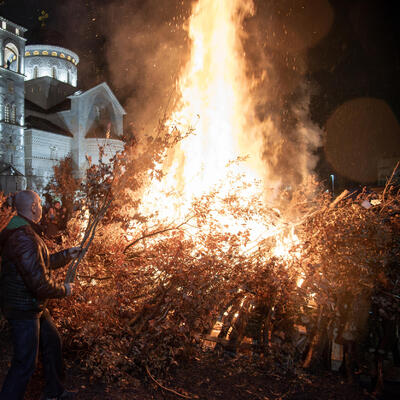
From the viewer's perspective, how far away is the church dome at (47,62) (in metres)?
40.4

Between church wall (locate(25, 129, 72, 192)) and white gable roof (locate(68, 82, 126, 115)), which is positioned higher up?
white gable roof (locate(68, 82, 126, 115))

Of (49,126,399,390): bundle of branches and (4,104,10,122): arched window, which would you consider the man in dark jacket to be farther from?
(4,104,10,122): arched window

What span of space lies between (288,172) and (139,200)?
58.4 feet

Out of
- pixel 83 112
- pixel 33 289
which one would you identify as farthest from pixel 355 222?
pixel 83 112

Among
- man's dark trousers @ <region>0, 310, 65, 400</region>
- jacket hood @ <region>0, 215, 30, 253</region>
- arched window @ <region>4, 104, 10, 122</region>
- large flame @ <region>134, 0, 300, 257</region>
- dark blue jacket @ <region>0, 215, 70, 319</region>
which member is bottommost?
man's dark trousers @ <region>0, 310, 65, 400</region>

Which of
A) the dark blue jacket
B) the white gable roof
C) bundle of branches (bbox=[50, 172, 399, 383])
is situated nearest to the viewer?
the dark blue jacket

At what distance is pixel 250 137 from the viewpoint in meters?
14.4

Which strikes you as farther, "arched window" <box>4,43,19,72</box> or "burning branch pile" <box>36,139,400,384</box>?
"arched window" <box>4,43,19,72</box>

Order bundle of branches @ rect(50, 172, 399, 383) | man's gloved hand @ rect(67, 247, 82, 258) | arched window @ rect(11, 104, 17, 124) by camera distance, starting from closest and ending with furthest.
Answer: man's gloved hand @ rect(67, 247, 82, 258) < bundle of branches @ rect(50, 172, 399, 383) < arched window @ rect(11, 104, 17, 124)

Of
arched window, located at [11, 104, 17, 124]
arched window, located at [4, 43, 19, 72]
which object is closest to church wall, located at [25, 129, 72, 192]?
arched window, located at [11, 104, 17, 124]

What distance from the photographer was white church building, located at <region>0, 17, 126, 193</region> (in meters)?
30.2

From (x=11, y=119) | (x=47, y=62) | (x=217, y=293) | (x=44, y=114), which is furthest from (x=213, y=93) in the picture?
(x=47, y=62)

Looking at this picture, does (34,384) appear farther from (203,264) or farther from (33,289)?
(203,264)

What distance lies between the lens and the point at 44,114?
38188 mm
